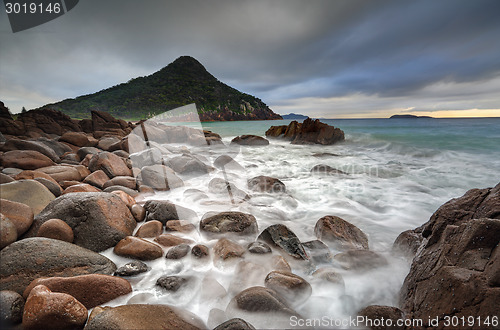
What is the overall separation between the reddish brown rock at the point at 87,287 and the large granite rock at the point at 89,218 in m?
0.86

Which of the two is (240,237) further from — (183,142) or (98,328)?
(183,142)

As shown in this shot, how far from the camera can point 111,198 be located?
10.4 feet

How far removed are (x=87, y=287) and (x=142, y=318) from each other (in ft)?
2.32

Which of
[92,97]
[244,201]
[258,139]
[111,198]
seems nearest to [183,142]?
[258,139]

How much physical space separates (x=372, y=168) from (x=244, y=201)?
7.30 m

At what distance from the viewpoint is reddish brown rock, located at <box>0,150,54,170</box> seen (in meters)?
4.93

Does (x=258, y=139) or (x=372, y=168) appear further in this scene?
(x=258, y=139)

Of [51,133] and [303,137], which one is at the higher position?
[51,133]

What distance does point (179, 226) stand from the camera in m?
3.54

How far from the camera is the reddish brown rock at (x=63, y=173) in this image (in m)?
4.57

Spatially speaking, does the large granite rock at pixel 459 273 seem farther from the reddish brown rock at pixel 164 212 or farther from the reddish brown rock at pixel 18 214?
the reddish brown rock at pixel 18 214

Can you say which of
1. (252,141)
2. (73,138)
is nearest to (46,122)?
(73,138)

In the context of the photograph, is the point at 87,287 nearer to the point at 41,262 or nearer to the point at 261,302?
the point at 41,262

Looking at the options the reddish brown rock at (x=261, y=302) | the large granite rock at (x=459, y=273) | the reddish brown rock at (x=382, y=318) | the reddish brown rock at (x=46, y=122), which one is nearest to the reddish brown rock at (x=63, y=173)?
the reddish brown rock at (x=261, y=302)
